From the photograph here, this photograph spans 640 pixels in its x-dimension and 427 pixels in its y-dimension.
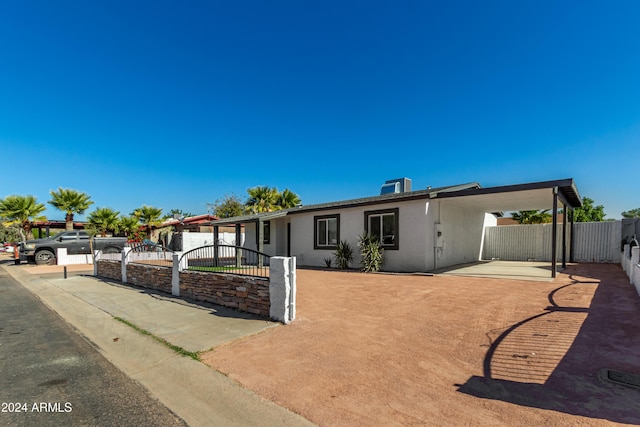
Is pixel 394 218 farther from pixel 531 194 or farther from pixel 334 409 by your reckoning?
pixel 334 409

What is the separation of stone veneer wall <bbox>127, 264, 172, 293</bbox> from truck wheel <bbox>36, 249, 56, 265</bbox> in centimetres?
1211

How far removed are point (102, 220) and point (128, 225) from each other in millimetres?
1789

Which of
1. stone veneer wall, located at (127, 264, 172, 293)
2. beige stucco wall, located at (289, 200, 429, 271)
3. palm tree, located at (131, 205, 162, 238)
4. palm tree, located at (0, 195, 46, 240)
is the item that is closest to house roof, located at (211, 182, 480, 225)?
beige stucco wall, located at (289, 200, 429, 271)

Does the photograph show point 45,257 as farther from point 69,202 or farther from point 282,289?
point 282,289

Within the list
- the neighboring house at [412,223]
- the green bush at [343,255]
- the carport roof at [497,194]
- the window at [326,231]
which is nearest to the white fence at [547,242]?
the neighboring house at [412,223]

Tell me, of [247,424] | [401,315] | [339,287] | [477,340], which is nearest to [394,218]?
[339,287]

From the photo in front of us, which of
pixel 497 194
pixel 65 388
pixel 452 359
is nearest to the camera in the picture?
pixel 65 388

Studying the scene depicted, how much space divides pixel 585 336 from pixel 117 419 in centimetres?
579

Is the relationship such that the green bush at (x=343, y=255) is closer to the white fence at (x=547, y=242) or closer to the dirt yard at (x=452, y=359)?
the dirt yard at (x=452, y=359)

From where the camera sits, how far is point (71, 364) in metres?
4.19

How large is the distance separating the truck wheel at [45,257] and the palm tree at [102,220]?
5.27 metres

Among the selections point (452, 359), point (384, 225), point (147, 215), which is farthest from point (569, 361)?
point (147, 215)

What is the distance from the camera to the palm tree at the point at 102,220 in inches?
953

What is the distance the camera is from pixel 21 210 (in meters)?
23.0
